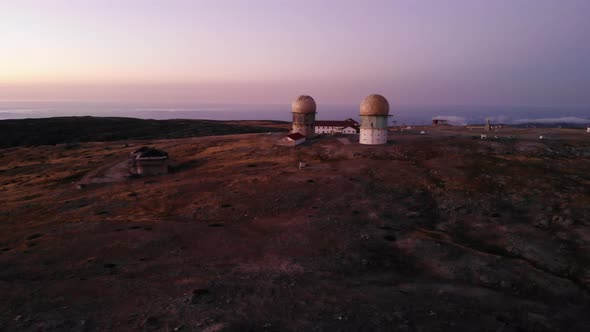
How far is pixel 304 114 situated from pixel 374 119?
14819 millimetres

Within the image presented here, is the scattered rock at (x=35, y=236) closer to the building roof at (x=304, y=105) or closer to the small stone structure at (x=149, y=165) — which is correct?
the small stone structure at (x=149, y=165)

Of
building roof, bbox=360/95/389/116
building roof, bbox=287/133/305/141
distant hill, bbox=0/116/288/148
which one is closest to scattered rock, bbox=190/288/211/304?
building roof, bbox=360/95/389/116

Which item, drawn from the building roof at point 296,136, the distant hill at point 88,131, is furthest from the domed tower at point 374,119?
the distant hill at point 88,131

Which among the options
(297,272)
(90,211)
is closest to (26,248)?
(90,211)

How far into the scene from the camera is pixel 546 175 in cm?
4356

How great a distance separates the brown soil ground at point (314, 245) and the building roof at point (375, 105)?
6963mm

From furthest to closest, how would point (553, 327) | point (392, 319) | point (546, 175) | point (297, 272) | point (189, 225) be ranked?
point (546, 175) → point (189, 225) → point (297, 272) → point (553, 327) → point (392, 319)

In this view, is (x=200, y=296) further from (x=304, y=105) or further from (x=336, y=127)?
(x=336, y=127)

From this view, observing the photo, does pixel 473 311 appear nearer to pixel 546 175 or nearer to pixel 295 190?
pixel 295 190

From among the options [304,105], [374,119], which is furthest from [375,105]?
[304,105]

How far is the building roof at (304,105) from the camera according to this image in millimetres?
69188

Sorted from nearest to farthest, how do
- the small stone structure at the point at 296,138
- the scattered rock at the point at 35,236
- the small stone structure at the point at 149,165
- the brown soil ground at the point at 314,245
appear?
1. the brown soil ground at the point at 314,245
2. the scattered rock at the point at 35,236
3. the small stone structure at the point at 149,165
4. the small stone structure at the point at 296,138

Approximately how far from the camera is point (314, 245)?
27875 mm

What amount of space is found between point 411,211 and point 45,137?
132 metres
